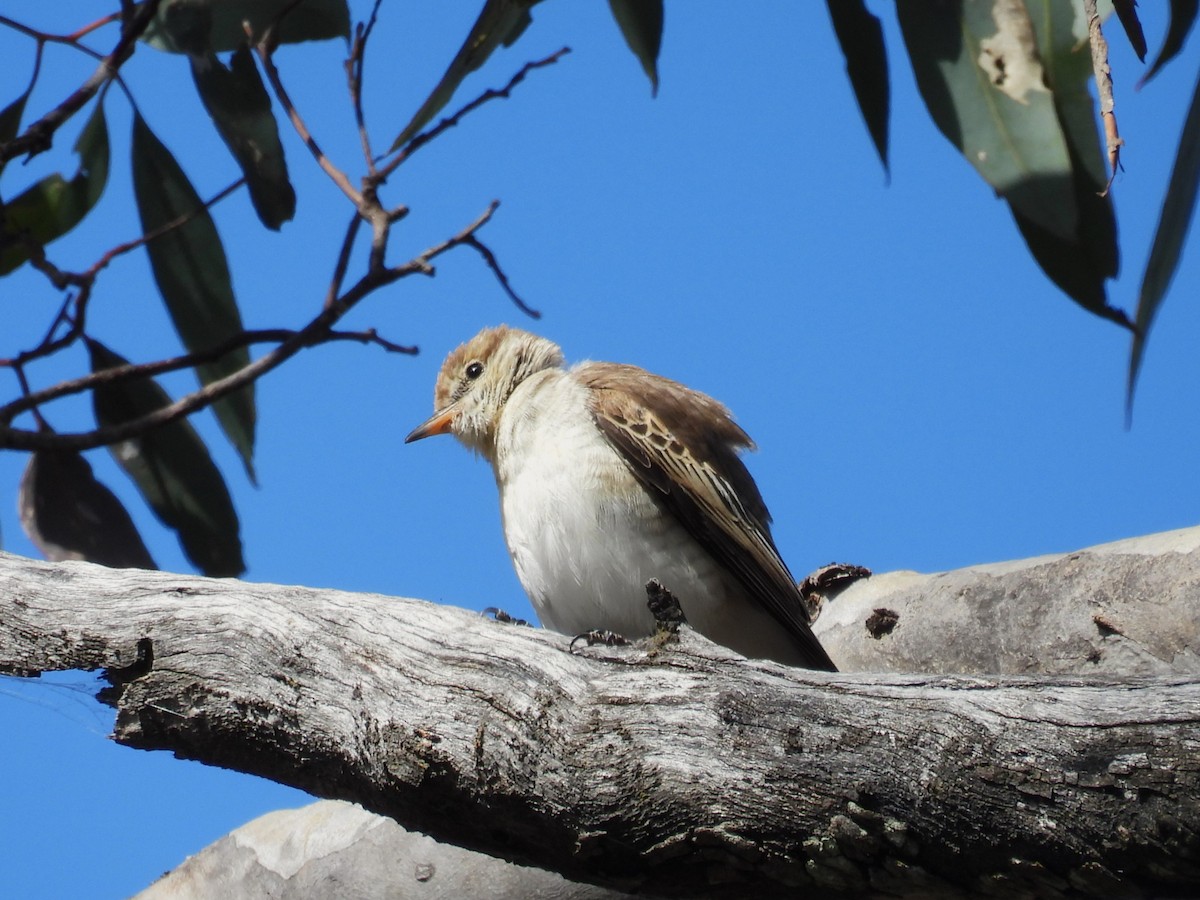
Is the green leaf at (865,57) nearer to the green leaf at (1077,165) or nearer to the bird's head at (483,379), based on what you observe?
the green leaf at (1077,165)

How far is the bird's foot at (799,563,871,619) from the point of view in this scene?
462 centimetres

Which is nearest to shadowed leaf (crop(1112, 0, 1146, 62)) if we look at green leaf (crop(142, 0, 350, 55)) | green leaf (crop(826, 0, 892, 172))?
green leaf (crop(826, 0, 892, 172))

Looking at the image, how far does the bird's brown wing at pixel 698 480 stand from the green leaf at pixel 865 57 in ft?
3.46

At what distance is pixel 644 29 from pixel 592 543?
1.50m

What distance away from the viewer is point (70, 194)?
457cm

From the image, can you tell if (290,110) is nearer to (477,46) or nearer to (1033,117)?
(477,46)

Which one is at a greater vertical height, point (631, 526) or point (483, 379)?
point (483, 379)

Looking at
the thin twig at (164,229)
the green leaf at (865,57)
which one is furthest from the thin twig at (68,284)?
the green leaf at (865,57)

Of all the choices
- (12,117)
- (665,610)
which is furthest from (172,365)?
(665,610)

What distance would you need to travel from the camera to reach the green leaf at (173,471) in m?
4.43

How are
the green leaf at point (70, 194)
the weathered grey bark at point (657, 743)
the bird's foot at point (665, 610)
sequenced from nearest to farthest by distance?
the weathered grey bark at point (657, 743), the bird's foot at point (665, 610), the green leaf at point (70, 194)

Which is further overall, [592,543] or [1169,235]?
[592,543]

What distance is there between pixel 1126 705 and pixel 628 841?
803 millimetres

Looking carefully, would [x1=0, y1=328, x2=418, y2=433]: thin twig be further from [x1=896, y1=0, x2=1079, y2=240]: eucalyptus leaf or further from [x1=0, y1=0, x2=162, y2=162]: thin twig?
[x1=896, y1=0, x2=1079, y2=240]: eucalyptus leaf
